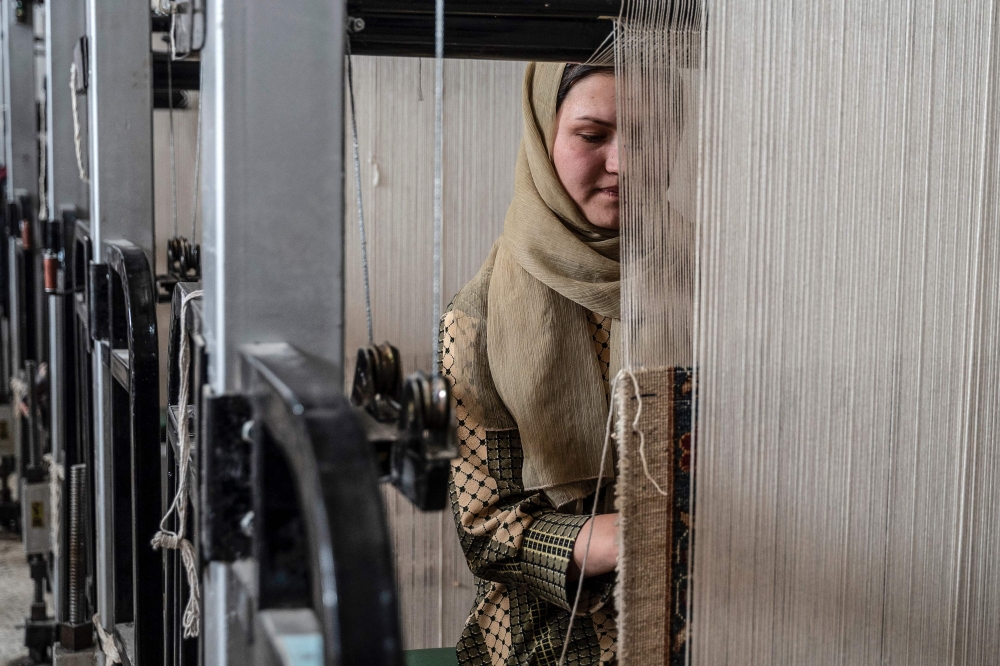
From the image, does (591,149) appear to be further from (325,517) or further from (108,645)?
(108,645)

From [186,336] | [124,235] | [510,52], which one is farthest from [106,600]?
[510,52]

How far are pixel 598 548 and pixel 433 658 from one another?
59cm

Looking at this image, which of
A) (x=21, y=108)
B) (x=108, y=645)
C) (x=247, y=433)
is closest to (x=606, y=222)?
(x=247, y=433)

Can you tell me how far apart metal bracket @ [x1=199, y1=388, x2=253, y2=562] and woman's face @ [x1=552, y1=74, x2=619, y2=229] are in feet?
2.24

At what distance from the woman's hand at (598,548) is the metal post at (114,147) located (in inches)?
26.5

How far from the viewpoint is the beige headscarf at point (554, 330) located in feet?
4.09

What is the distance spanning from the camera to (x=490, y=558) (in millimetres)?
1290

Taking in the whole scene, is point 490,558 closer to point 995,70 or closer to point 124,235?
point 124,235

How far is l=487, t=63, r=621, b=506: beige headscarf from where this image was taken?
1.25m

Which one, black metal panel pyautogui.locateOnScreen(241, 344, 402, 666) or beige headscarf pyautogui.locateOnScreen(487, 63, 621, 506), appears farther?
beige headscarf pyautogui.locateOnScreen(487, 63, 621, 506)

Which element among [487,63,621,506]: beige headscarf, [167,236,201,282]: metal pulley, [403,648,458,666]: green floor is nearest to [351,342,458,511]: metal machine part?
[487,63,621,506]: beige headscarf

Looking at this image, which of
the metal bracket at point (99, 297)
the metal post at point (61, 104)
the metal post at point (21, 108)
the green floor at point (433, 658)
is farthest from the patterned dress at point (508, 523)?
the metal post at point (21, 108)

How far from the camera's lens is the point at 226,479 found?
2.21 ft

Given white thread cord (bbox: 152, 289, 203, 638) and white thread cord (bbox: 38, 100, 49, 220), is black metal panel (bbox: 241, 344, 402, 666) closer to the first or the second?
white thread cord (bbox: 152, 289, 203, 638)
